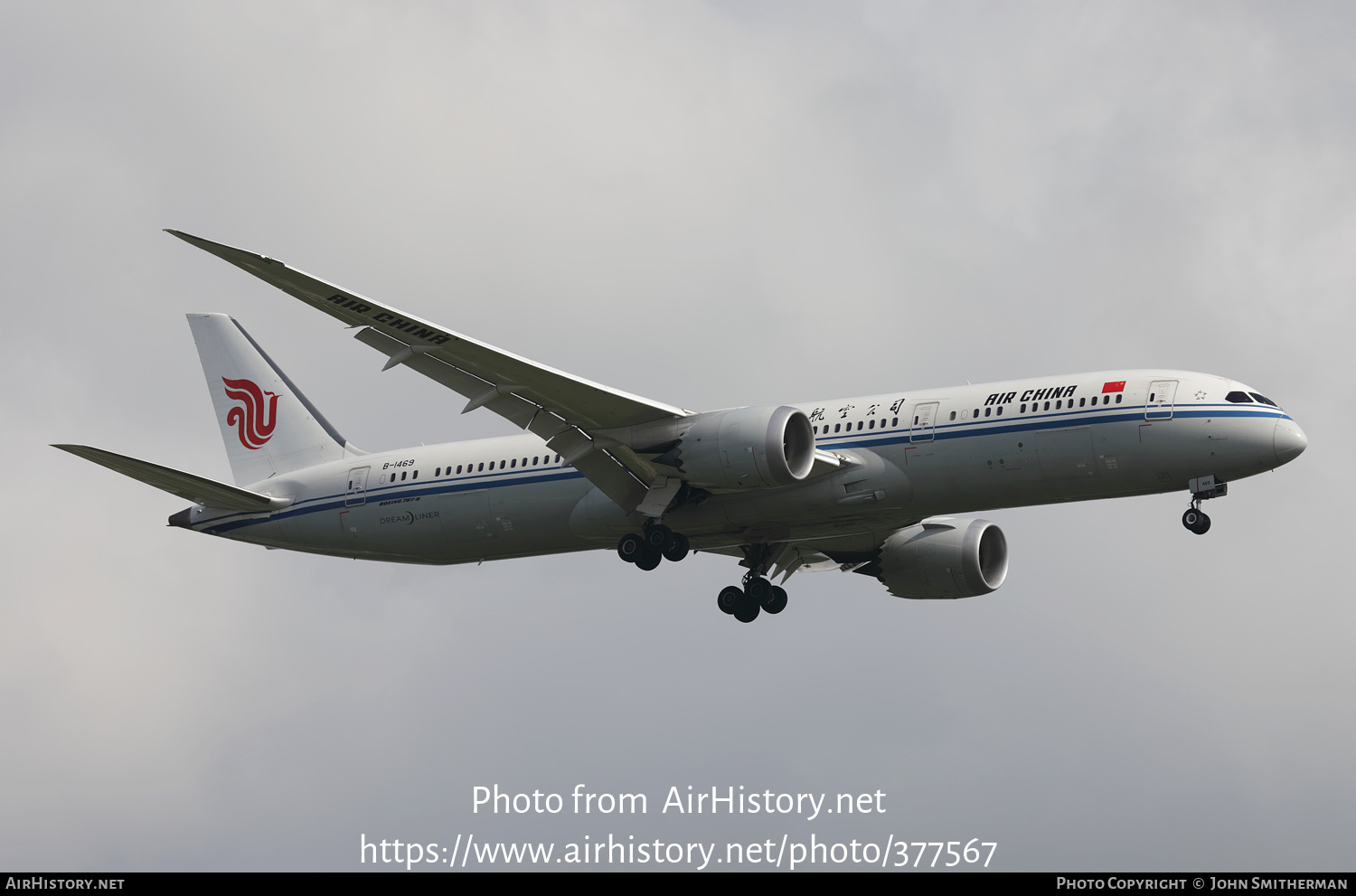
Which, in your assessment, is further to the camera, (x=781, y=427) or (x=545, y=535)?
(x=545, y=535)

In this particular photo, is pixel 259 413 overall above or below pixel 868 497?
above

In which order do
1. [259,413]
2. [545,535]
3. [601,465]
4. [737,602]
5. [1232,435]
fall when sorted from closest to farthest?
[1232,435], [601,465], [545,535], [737,602], [259,413]

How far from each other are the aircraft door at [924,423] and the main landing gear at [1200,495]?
5480 mm

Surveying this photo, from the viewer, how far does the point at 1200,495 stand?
34281 mm

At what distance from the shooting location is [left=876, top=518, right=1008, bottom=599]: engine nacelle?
43344mm

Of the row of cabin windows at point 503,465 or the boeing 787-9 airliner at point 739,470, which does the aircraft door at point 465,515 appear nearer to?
the boeing 787-9 airliner at point 739,470

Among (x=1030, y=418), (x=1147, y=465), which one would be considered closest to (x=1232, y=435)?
(x=1147, y=465)

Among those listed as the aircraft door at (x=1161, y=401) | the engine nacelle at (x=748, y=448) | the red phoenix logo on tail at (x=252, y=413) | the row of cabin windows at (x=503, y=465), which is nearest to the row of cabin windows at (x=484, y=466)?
the row of cabin windows at (x=503, y=465)

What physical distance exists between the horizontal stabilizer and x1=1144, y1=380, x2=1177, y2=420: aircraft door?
22.1 m

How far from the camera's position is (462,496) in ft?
133

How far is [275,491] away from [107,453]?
6819 millimetres

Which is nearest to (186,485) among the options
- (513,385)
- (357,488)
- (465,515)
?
(357,488)

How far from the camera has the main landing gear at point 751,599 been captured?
139ft

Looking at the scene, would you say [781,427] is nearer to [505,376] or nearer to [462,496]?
[505,376]
